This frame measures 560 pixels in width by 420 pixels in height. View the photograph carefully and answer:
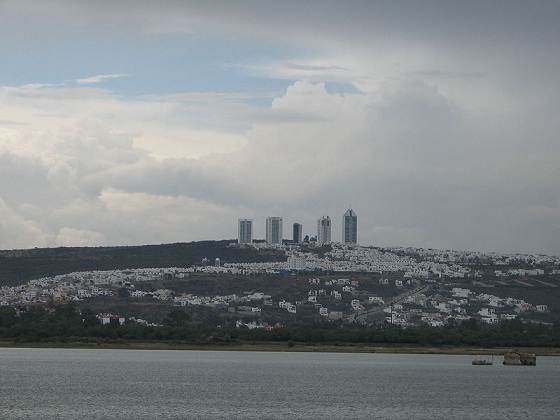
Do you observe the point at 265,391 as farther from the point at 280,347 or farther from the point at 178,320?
the point at 178,320

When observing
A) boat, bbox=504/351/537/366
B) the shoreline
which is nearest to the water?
boat, bbox=504/351/537/366

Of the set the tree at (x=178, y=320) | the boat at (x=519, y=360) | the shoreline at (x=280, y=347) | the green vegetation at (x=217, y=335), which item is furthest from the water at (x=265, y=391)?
the tree at (x=178, y=320)

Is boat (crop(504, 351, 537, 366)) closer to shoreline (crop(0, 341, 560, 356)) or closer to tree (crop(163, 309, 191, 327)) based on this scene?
shoreline (crop(0, 341, 560, 356))

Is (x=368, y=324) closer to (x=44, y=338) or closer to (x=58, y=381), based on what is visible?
(x=44, y=338)

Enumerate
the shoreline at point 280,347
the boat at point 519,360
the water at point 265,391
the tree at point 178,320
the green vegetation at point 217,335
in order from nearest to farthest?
the water at point 265,391 < the boat at point 519,360 < the shoreline at point 280,347 < the green vegetation at point 217,335 < the tree at point 178,320

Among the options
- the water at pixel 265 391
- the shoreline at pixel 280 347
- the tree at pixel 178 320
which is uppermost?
the tree at pixel 178 320

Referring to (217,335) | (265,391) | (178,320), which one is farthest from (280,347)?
(265,391)

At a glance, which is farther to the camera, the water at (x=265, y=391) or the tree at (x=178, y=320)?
the tree at (x=178, y=320)

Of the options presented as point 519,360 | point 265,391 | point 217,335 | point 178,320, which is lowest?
point 519,360

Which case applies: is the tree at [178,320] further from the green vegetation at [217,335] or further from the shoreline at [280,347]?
the shoreline at [280,347]
